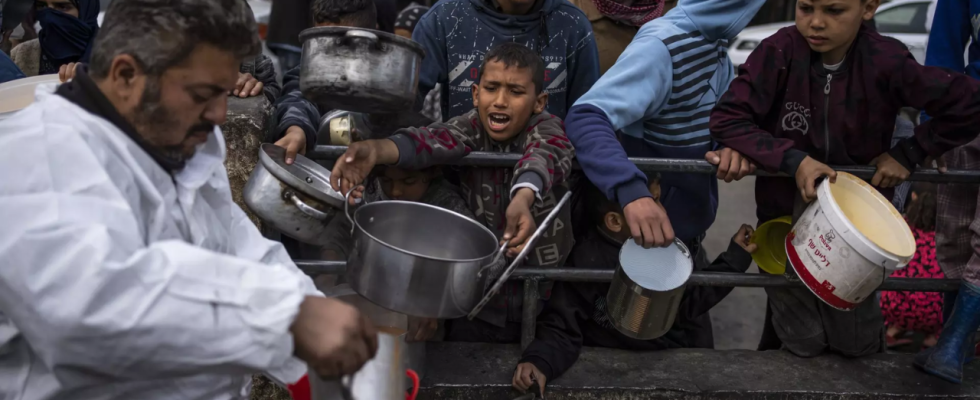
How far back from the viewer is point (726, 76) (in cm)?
323

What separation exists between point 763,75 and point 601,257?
88 centimetres

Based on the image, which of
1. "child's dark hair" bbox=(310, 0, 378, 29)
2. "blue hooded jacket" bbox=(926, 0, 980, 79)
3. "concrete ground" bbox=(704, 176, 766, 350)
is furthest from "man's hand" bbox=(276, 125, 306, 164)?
"concrete ground" bbox=(704, 176, 766, 350)

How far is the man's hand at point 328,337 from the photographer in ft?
4.25

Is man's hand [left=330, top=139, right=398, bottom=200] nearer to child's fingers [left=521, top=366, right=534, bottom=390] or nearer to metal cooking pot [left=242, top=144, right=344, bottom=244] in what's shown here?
metal cooking pot [left=242, top=144, right=344, bottom=244]

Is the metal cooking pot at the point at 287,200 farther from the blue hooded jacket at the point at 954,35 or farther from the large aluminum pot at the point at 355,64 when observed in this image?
the blue hooded jacket at the point at 954,35

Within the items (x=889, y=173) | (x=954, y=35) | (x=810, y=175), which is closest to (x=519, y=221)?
(x=810, y=175)

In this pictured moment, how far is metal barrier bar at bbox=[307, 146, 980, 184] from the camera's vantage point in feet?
8.84

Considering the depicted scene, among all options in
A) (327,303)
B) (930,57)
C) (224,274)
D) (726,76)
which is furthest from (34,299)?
(930,57)

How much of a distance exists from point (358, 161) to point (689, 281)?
4.13 feet

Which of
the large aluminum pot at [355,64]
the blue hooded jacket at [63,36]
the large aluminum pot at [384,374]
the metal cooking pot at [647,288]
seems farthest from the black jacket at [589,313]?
the blue hooded jacket at [63,36]

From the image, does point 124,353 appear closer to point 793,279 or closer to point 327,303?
point 327,303

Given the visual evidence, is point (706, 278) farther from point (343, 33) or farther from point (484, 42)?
point (343, 33)

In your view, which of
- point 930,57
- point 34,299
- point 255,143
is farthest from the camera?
point 930,57

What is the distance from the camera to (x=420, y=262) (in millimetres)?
2150
